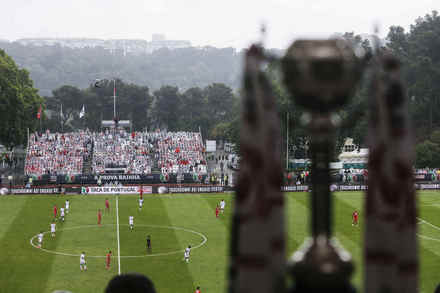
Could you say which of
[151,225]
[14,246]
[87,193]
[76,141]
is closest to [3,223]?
[14,246]

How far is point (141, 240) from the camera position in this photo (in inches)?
1527

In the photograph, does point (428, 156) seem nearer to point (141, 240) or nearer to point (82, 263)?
point (141, 240)

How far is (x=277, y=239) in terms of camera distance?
15.8 feet

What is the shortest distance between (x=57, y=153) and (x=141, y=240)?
3925 centimetres

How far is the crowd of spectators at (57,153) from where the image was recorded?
70125 mm

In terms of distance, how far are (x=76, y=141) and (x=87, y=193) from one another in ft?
75.2

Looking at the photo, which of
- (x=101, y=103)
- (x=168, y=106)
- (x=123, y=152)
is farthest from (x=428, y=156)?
(x=101, y=103)

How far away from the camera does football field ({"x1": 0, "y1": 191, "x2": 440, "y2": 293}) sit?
98.9 feet

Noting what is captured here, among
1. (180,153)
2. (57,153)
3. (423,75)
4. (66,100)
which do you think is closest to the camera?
(57,153)

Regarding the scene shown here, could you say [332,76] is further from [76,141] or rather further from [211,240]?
[76,141]

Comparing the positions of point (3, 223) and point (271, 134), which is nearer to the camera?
point (271, 134)

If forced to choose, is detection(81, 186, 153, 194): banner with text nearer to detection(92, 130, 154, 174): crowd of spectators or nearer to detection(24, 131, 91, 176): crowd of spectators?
detection(24, 131, 91, 176): crowd of spectators

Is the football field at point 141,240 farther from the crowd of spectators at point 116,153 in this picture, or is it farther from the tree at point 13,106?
→ the tree at point 13,106

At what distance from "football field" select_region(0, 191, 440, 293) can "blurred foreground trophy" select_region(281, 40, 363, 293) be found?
75.4 ft
